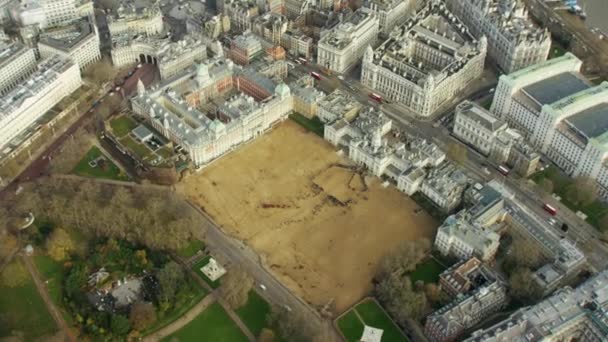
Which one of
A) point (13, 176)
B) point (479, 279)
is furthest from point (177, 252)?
point (479, 279)

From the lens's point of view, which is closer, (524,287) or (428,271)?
(524,287)

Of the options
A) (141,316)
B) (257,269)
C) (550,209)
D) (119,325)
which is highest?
(550,209)

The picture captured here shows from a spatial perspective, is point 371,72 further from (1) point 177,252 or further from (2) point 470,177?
(1) point 177,252

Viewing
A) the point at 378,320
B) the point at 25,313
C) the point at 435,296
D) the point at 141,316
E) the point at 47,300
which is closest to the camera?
the point at 141,316

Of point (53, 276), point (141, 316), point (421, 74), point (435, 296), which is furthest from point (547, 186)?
point (53, 276)

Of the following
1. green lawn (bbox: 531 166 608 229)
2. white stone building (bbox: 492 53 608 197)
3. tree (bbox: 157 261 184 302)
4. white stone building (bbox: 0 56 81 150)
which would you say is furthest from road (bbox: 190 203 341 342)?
white stone building (bbox: 492 53 608 197)

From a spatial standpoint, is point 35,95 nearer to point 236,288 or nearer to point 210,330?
point 236,288

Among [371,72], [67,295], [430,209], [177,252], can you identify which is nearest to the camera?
[67,295]

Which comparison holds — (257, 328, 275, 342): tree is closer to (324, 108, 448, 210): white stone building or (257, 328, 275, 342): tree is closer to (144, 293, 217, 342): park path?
(144, 293, 217, 342): park path
